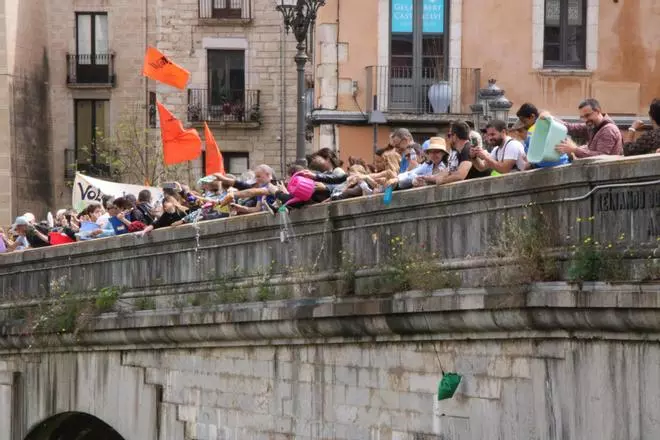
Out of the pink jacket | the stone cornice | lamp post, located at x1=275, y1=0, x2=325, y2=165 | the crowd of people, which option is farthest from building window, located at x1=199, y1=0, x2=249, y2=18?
the pink jacket

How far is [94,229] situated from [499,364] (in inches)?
465

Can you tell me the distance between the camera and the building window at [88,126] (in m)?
54.2

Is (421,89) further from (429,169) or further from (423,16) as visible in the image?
(429,169)

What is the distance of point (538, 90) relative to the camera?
30641 millimetres

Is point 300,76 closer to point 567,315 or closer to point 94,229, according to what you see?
point 94,229

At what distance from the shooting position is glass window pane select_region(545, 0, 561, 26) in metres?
30.5

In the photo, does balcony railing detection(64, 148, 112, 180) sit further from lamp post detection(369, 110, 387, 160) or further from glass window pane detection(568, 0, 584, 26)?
glass window pane detection(568, 0, 584, 26)

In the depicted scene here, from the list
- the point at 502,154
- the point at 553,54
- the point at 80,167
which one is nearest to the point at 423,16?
the point at 553,54

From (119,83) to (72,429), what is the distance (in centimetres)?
2705

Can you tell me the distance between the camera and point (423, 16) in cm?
3086

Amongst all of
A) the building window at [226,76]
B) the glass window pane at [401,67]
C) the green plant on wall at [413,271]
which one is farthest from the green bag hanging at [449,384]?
the building window at [226,76]

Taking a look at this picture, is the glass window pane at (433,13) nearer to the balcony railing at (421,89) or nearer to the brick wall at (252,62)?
the balcony railing at (421,89)

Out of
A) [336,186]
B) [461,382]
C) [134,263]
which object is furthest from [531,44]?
[461,382]

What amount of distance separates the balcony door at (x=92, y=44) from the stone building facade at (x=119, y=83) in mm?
28
